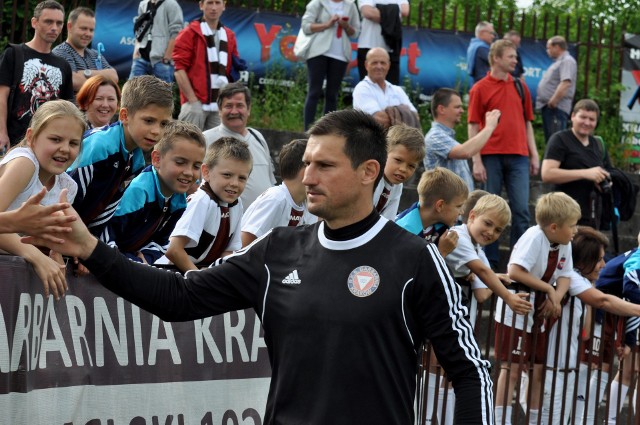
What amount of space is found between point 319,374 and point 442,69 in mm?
13967

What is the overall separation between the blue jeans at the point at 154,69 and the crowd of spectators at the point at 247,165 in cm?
2

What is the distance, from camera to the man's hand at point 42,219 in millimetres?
3994

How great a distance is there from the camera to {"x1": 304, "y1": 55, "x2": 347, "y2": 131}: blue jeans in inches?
522

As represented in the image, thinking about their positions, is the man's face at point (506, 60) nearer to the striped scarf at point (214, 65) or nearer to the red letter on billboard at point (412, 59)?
the striped scarf at point (214, 65)

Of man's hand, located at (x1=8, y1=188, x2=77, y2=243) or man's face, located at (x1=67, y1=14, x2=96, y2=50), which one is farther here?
man's face, located at (x1=67, y1=14, x2=96, y2=50)

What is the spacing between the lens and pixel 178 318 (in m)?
4.33

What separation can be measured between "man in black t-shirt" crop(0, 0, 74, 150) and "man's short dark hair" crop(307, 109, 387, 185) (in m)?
5.28

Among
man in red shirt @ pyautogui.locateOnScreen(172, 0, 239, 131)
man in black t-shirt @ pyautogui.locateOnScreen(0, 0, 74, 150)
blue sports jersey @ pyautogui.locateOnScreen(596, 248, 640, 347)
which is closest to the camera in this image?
blue sports jersey @ pyautogui.locateOnScreen(596, 248, 640, 347)

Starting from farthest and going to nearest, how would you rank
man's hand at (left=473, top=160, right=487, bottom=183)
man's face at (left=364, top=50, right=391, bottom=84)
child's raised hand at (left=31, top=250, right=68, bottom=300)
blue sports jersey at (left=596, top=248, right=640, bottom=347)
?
man's hand at (left=473, top=160, right=487, bottom=183)
man's face at (left=364, top=50, right=391, bottom=84)
blue sports jersey at (left=596, top=248, right=640, bottom=347)
child's raised hand at (left=31, top=250, right=68, bottom=300)

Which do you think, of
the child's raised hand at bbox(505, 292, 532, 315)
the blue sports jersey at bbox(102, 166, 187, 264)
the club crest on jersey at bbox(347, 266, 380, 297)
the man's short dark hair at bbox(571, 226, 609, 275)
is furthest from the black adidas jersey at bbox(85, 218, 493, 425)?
the man's short dark hair at bbox(571, 226, 609, 275)

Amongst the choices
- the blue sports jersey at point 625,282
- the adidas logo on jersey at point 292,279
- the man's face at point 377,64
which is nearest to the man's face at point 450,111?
the man's face at point 377,64

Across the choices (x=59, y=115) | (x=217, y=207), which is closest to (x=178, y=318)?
(x=59, y=115)

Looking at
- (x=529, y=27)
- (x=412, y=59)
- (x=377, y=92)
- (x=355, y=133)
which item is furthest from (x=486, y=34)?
(x=355, y=133)

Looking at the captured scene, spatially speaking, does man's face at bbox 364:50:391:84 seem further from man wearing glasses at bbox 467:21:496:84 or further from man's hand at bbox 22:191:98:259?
man's hand at bbox 22:191:98:259
